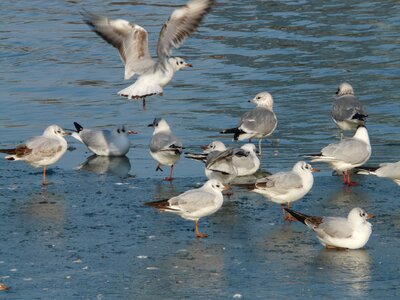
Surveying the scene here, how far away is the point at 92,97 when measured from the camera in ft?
56.9

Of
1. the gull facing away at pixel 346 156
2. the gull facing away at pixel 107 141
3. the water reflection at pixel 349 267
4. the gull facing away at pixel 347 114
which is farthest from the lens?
the gull facing away at pixel 347 114

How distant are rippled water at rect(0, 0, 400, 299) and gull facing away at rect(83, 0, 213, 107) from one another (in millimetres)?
616

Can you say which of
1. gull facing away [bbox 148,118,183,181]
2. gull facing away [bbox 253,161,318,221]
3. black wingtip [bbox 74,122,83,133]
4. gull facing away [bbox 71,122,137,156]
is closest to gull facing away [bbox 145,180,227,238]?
gull facing away [bbox 253,161,318,221]

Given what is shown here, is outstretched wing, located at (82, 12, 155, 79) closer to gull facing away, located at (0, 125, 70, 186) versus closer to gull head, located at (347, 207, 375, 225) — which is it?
gull facing away, located at (0, 125, 70, 186)

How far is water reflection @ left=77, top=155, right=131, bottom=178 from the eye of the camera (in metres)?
12.7

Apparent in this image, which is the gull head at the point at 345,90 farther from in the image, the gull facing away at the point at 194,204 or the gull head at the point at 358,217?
the gull head at the point at 358,217

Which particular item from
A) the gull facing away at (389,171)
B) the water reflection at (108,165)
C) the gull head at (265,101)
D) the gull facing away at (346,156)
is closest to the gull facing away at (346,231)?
the gull facing away at (389,171)

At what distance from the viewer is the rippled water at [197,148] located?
28.3 ft

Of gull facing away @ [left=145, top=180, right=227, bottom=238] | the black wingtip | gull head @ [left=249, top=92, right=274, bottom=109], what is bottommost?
gull facing away @ [left=145, top=180, right=227, bottom=238]

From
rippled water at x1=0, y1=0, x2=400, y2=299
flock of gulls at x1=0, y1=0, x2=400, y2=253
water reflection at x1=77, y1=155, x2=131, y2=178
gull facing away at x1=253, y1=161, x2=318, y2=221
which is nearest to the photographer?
rippled water at x1=0, y1=0, x2=400, y2=299

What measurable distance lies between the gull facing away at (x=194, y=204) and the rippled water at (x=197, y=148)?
235 mm

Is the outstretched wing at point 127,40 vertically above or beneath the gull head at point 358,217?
above

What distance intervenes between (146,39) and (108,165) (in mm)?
3225

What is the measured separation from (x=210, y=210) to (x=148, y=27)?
13.7 m
